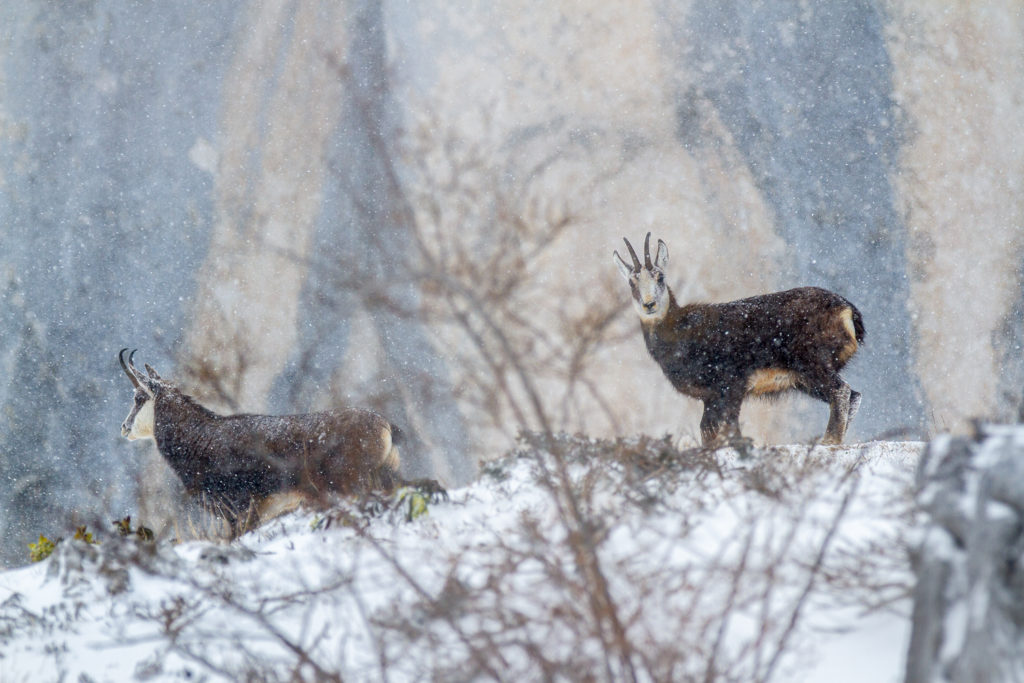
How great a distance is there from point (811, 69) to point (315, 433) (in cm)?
1025

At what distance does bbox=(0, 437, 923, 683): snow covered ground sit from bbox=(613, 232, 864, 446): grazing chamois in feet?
7.25

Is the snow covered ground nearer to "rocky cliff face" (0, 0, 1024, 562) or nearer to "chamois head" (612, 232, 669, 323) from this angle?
"chamois head" (612, 232, 669, 323)

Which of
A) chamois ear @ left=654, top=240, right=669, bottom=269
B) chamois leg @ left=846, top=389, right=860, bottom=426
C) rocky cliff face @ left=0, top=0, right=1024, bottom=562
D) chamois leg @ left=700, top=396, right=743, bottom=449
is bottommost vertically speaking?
chamois leg @ left=700, top=396, right=743, bottom=449

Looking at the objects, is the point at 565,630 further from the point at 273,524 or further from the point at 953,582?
the point at 273,524

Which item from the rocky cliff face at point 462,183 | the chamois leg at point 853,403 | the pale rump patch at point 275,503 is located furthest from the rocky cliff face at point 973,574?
the rocky cliff face at point 462,183

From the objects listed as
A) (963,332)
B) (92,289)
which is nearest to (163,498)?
(92,289)

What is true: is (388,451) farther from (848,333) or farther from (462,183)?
(462,183)

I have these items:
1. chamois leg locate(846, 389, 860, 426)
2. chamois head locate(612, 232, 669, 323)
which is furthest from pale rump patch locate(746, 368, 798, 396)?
chamois head locate(612, 232, 669, 323)

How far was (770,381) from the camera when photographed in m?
7.38

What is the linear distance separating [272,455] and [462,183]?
771cm

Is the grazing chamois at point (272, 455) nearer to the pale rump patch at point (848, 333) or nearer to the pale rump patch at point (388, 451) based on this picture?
the pale rump patch at point (388, 451)

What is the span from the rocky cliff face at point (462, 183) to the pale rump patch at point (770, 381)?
626 centimetres

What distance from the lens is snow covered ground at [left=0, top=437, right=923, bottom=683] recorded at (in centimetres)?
275

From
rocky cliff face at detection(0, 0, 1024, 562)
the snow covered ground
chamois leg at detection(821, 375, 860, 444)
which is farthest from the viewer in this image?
rocky cliff face at detection(0, 0, 1024, 562)
